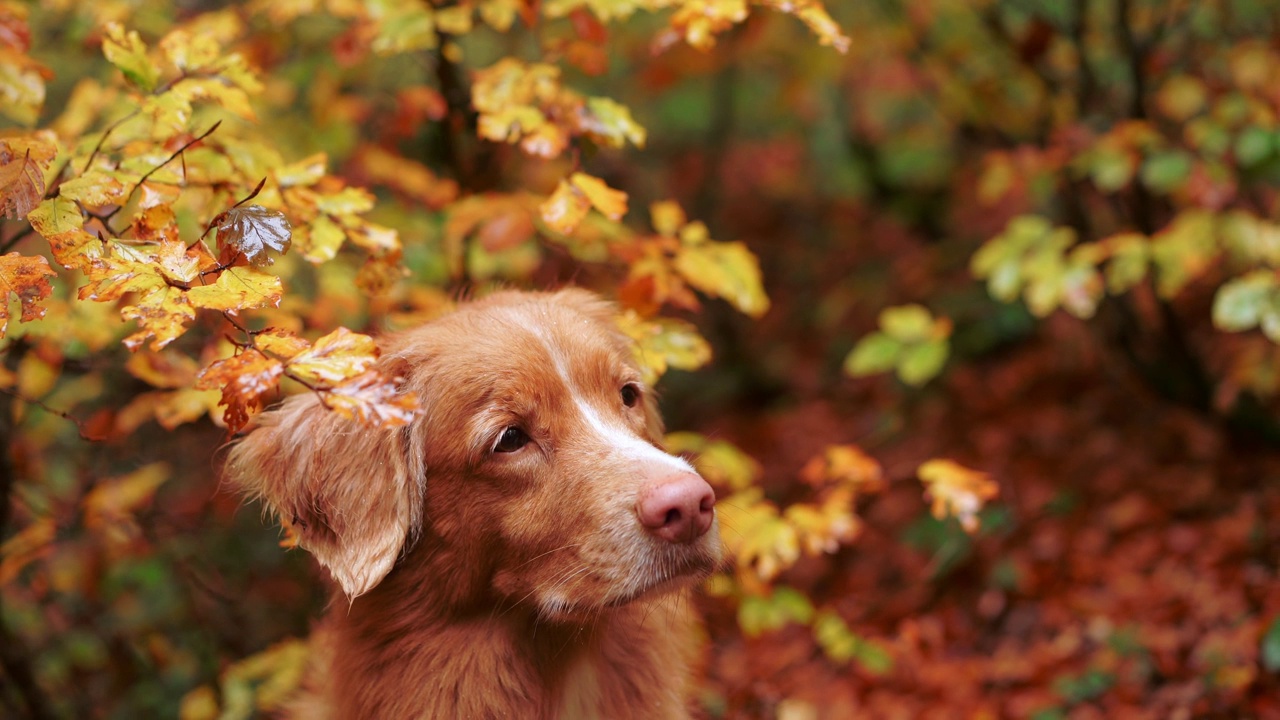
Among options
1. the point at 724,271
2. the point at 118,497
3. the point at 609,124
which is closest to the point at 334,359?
the point at 609,124

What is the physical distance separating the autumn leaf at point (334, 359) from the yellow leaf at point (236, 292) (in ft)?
0.45

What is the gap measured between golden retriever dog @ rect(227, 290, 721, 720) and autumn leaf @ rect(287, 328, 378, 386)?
76 cm

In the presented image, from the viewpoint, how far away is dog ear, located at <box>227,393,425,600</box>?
2932 millimetres

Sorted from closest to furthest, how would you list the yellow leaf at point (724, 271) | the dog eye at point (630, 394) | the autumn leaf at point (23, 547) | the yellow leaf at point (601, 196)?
the yellow leaf at point (601, 196) < the dog eye at point (630, 394) < the yellow leaf at point (724, 271) < the autumn leaf at point (23, 547)

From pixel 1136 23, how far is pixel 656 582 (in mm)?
4821

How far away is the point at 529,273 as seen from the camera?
541 cm

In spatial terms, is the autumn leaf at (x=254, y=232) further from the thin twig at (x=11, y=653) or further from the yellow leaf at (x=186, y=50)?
the thin twig at (x=11, y=653)

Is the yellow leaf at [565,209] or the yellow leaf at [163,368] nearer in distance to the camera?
the yellow leaf at [565,209]

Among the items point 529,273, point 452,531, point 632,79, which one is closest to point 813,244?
point 632,79

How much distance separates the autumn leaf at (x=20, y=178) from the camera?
235cm

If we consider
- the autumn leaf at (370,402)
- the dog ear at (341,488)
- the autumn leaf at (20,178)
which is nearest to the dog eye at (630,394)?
the dog ear at (341,488)

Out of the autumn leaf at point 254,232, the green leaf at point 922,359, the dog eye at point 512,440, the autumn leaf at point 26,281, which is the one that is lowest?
the green leaf at point 922,359

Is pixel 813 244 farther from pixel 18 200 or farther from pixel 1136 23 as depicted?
pixel 18 200

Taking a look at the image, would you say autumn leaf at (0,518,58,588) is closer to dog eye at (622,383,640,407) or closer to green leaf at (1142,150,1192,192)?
dog eye at (622,383,640,407)
